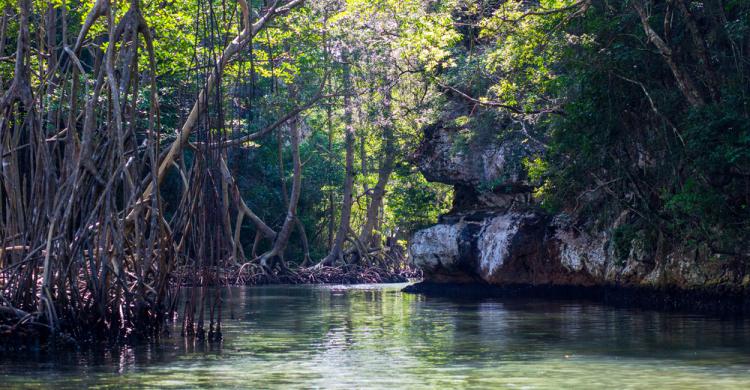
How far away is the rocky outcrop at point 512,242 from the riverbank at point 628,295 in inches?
5.4

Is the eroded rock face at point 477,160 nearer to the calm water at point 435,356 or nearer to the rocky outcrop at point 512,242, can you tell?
the rocky outcrop at point 512,242

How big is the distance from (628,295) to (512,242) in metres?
4.39

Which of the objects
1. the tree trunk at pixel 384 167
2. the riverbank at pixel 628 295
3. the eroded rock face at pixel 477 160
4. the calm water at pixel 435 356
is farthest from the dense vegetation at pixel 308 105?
the riverbank at pixel 628 295

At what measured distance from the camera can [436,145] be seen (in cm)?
2698

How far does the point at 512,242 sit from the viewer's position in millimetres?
24281

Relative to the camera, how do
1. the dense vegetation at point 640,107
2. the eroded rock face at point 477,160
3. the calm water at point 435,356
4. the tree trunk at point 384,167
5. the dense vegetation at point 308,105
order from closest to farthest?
the calm water at point 435,356 → the dense vegetation at point 308,105 → the dense vegetation at point 640,107 → the eroded rock face at point 477,160 → the tree trunk at point 384,167

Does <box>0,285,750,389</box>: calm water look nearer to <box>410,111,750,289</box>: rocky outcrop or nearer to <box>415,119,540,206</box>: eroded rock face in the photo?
<box>410,111,750,289</box>: rocky outcrop

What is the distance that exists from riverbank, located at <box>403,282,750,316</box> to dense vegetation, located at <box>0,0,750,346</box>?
1.12 meters

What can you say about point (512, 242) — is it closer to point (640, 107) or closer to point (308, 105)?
point (308, 105)

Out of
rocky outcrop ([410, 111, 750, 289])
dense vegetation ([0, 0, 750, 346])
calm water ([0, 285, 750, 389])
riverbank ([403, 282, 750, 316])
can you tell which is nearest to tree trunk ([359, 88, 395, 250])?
dense vegetation ([0, 0, 750, 346])

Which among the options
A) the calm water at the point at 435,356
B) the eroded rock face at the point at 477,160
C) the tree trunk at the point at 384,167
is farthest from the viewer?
the tree trunk at the point at 384,167

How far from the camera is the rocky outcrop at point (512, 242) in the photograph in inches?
742

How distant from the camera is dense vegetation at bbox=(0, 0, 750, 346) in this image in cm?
1155

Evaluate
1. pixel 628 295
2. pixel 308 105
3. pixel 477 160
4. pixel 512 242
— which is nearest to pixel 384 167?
pixel 308 105
